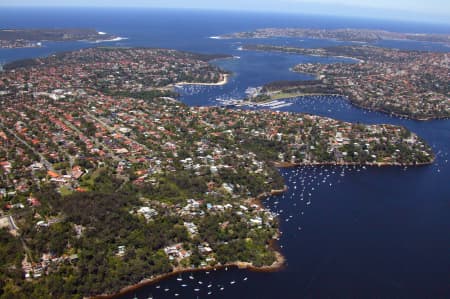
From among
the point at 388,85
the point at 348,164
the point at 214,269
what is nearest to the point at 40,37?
the point at 388,85

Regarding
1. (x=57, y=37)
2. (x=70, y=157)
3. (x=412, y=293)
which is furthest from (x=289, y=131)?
(x=57, y=37)

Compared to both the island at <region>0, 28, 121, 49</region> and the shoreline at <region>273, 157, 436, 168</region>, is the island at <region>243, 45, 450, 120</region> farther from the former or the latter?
the island at <region>0, 28, 121, 49</region>

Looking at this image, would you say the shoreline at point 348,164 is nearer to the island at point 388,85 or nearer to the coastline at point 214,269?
the coastline at point 214,269

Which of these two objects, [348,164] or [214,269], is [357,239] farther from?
[348,164]

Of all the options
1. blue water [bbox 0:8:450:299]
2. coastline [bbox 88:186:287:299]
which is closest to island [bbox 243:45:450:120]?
blue water [bbox 0:8:450:299]

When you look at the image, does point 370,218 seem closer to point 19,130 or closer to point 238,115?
point 238,115
